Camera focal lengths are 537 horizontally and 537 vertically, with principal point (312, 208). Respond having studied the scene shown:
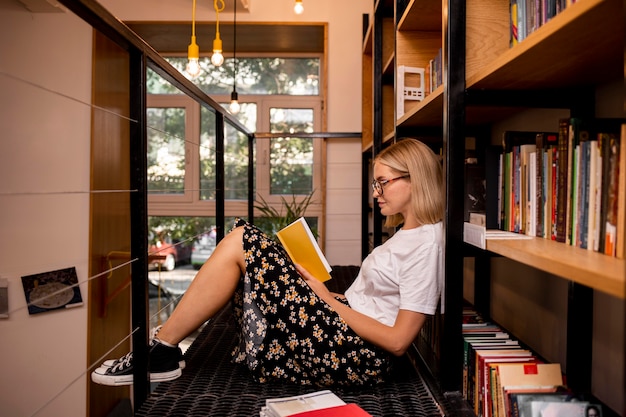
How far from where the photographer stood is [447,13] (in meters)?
1.34

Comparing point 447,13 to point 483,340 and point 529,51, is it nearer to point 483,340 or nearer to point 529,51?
point 529,51

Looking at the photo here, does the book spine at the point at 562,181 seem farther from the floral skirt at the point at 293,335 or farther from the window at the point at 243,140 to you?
the window at the point at 243,140

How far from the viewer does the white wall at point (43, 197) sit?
138 inches

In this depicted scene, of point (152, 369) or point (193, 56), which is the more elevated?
point (193, 56)

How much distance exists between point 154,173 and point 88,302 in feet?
4.27

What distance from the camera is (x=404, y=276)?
149 cm

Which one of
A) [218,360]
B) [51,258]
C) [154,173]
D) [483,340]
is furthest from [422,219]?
[154,173]

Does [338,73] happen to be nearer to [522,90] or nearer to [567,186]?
[522,90]

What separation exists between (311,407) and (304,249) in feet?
1.81

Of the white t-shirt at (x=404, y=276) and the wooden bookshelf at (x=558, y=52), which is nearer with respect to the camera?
the wooden bookshelf at (x=558, y=52)

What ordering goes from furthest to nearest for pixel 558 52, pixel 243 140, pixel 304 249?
pixel 243 140 < pixel 304 249 < pixel 558 52

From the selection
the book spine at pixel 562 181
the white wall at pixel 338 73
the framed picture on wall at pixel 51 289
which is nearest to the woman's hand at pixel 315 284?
the book spine at pixel 562 181

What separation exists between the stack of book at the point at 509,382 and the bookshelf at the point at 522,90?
72 mm

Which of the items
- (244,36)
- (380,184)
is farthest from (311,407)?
(244,36)
